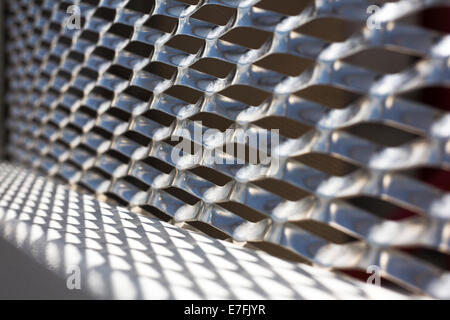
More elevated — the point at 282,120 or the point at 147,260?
the point at 282,120

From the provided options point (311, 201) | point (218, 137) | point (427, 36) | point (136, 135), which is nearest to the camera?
Result: point (427, 36)

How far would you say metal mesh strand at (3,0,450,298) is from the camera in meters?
0.67

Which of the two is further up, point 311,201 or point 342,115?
point 342,115

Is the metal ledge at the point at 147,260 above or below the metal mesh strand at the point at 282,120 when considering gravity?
below

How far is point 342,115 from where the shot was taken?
746mm

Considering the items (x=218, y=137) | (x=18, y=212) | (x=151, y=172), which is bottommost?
(x=18, y=212)

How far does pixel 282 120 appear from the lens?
0.90 meters

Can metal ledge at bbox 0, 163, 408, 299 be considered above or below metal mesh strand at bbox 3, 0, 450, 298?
below

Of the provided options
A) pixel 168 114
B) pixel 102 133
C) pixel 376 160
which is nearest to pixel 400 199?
pixel 376 160

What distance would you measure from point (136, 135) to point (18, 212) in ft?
1.16

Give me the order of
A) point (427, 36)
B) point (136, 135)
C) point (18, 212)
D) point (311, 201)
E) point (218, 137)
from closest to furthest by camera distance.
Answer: point (427, 36) → point (311, 201) → point (218, 137) → point (18, 212) → point (136, 135)

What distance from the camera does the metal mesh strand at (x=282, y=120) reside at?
67 centimetres

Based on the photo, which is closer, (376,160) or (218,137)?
(376,160)

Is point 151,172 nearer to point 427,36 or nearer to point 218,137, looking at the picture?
point 218,137
